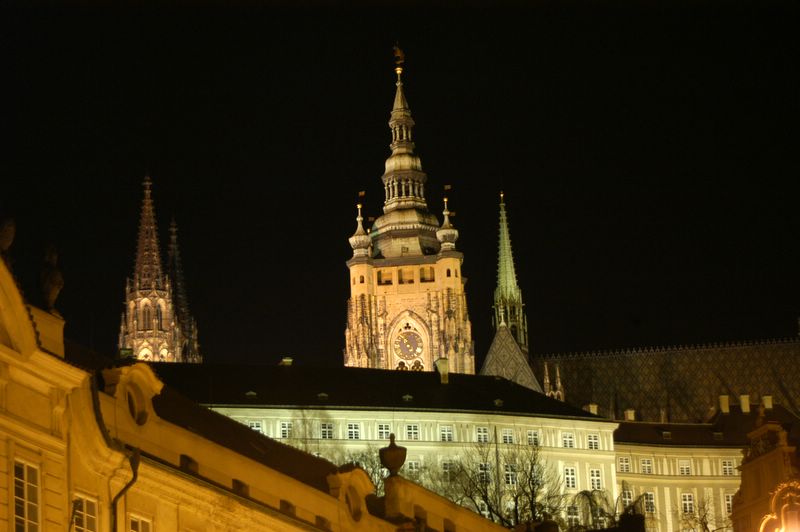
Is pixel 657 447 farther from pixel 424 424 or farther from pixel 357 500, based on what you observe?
pixel 357 500

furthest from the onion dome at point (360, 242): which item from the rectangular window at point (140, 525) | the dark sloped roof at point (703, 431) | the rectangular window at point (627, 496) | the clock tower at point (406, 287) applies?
the rectangular window at point (140, 525)

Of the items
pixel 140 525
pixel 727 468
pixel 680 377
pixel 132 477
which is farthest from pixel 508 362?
pixel 132 477

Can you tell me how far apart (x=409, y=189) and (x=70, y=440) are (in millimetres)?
160853

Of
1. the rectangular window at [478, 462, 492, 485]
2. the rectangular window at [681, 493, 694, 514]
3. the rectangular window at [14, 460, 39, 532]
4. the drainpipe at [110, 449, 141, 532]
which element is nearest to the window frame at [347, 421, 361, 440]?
the rectangular window at [478, 462, 492, 485]

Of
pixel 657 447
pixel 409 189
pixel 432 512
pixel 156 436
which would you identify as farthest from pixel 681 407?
pixel 156 436

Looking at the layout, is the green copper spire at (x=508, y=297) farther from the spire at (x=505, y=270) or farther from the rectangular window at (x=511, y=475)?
the rectangular window at (x=511, y=475)

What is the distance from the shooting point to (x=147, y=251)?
17000cm

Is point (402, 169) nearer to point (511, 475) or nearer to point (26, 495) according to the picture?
point (511, 475)

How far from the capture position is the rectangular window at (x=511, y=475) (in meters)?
123

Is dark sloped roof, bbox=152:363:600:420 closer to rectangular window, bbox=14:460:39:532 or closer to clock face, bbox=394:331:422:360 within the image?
clock face, bbox=394:331:422:360

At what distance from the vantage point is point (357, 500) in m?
43.8

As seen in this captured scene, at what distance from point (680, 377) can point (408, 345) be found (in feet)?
72.5

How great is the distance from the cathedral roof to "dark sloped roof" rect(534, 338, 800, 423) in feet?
18.8

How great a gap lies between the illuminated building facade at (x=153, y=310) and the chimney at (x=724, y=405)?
39.6 metres
